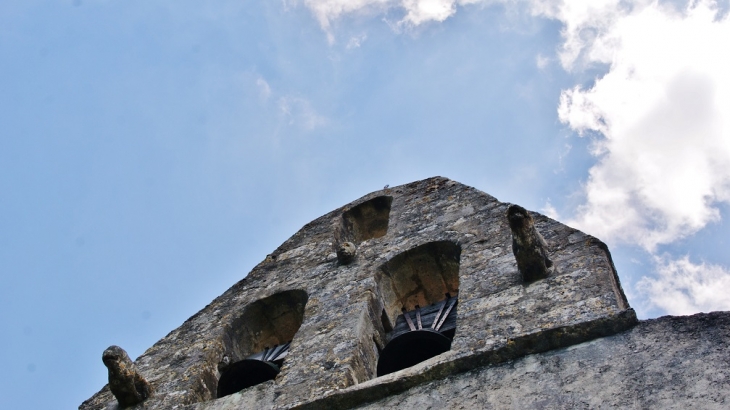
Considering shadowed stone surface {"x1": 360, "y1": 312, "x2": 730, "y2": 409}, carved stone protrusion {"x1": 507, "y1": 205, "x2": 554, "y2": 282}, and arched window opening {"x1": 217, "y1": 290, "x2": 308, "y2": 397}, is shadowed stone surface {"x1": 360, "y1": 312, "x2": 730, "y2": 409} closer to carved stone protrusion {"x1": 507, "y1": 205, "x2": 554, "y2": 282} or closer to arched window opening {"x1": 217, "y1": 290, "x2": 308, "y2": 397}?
carved stone protrusion {"x1": 507, "y1": 205, "x2": 554, "y2": 282}

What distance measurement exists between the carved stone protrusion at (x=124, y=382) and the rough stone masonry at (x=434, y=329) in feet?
0.26

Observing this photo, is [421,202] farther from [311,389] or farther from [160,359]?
[311,389]

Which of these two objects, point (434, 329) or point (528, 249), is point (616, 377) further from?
point (434, 329)

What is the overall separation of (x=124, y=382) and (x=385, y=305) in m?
2.81

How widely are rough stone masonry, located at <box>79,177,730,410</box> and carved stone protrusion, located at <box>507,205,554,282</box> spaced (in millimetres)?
13

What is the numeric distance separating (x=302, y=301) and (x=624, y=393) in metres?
5.28

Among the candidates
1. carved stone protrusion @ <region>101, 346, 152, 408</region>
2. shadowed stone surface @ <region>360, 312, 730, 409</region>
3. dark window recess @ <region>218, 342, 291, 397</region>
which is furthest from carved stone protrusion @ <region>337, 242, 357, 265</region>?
shadowed stone surface @ <region>360, 312, 730, 409</region>

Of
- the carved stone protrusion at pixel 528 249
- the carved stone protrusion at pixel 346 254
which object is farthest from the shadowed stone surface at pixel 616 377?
the carved stone protrusion at pixel 346 254

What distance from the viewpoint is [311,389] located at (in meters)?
6.71

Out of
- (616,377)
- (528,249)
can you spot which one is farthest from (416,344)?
(616,377)

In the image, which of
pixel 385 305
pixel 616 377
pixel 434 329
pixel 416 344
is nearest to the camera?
pixel 616 377

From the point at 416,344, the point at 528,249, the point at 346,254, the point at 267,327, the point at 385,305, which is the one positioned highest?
the point at 346,254

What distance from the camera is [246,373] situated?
8.66 metres

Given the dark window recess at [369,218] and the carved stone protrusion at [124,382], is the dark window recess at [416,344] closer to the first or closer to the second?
the carved stone protrusion at [124,382]
